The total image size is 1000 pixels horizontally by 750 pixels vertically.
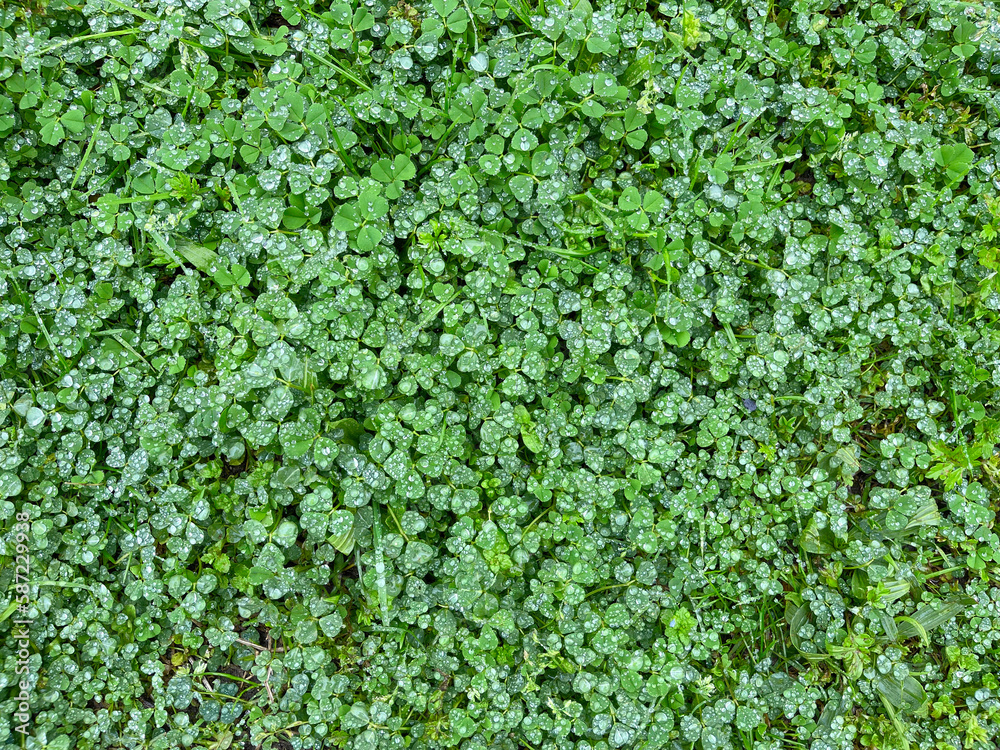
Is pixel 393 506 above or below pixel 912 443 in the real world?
below

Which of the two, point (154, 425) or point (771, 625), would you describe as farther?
point (771, 625)

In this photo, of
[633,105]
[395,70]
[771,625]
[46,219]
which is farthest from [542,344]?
[46,219]

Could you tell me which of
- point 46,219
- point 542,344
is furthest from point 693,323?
point 46,219

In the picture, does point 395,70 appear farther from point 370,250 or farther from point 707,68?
point 707,68

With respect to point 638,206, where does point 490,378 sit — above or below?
below

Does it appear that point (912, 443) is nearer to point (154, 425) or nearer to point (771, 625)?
point (771, 625)

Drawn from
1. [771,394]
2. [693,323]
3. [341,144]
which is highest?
[341,144]
